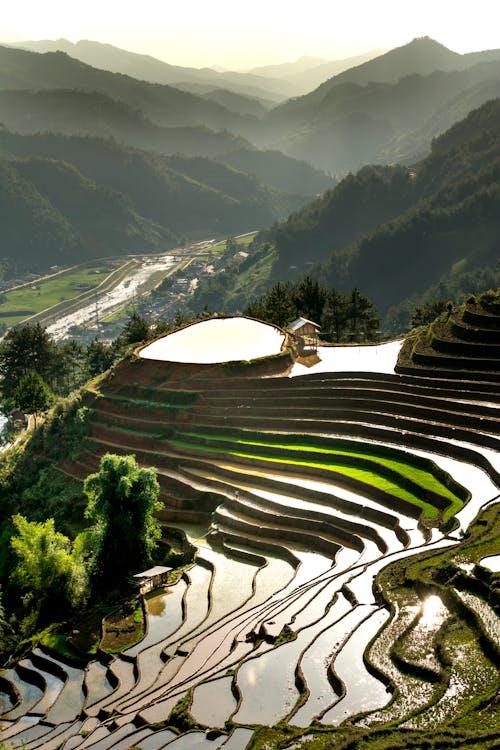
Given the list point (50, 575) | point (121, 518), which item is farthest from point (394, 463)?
point (50, 575)

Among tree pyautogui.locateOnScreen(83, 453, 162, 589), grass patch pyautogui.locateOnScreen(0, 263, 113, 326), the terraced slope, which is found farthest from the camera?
grass patch pyautogui.locateOnScreen(0, 263, 113, 326)

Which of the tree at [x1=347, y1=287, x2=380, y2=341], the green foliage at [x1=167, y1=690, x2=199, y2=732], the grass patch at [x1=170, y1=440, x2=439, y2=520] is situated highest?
the tree at [x1=347, y1=287, x2=380, y2=341]

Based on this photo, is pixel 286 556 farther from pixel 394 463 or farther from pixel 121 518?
pixel 121 518

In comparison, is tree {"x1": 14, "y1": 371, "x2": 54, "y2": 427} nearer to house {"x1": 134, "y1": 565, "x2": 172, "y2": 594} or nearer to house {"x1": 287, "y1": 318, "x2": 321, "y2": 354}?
house {"x1": 287, "y1": 318, "x2": 321, "y2": 354}

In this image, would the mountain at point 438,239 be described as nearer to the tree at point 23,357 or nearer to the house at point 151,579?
the tree at point 23,357

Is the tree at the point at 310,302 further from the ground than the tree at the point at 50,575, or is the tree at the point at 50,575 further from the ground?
the tree at the point at 310,302

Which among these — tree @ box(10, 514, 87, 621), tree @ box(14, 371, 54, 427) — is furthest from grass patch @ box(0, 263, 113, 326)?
tree @ box(10, 514, 87, 621)

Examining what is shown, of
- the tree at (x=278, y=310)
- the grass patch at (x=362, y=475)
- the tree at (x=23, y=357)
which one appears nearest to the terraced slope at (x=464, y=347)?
the grass patch at (x=362, y=475)

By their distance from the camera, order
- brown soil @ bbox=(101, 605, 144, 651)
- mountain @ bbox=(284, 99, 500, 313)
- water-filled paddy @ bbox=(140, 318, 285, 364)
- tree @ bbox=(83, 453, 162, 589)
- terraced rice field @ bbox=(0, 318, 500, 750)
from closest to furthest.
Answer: terraced rice field @ bbox=(0, 318, 500, 750), brown soil @ bbox=(101, 605, 144, 651), tree @ bbox=(83, 453, 162, 589), water-filled paddy @ bbox=(140, 318, 285, 364), mountain @ bbox=(284, 99, 500, 313)
